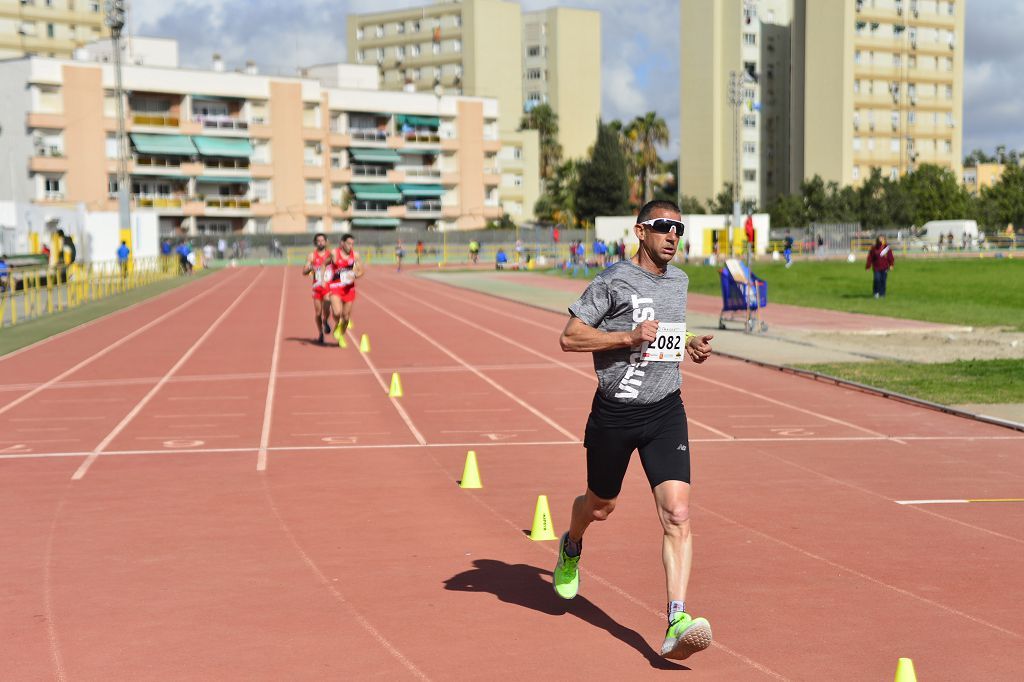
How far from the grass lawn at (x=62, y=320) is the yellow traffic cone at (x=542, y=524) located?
17144mm

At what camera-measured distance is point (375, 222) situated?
109m

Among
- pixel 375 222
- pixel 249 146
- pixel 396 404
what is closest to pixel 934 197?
pixel 375 222

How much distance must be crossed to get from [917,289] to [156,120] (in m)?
68.8

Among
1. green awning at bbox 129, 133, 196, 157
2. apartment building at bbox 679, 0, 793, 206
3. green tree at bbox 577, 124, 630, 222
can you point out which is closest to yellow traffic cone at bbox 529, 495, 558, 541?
green awning at bbox 129, 133, 196, 157

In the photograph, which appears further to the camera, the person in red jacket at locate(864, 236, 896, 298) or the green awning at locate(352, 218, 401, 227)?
the green awning at locate(352, 218, 401, 227)

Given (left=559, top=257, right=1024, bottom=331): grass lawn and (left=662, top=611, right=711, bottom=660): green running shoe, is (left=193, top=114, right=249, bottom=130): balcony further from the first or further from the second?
(left=662, top=611, right=711, bottom=660): green running shoe

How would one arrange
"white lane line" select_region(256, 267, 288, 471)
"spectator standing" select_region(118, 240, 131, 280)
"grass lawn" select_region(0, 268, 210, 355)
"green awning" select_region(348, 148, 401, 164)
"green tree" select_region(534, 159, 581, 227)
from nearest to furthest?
"white lane line" select_region(256, 267, 288, 471), "grass lawn" select_region(0, 268, 210, 355), "spectator standing" select_region(118, 240, 131, 280), "green awning" select_region(348, 148, 401, 164), "green tree" select_region(534, 159, 581, 227)

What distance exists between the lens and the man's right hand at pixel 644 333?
5.97 m

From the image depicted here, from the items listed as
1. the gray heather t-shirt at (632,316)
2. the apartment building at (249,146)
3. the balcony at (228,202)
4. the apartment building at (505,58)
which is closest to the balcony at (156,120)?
the apartment building at (249,146)

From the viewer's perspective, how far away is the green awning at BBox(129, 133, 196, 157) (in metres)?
93.5

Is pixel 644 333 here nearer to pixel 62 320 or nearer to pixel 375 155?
pixel 62 320

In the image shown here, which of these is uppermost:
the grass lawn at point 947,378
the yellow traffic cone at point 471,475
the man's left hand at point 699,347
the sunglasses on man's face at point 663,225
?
the sunglasses on man's face at point 663,225

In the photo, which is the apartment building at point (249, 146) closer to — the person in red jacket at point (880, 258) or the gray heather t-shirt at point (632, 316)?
the person in red jacket at point (880, 258)

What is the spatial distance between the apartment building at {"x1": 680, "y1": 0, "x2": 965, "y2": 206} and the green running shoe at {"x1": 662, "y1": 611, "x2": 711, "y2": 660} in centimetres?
11498
